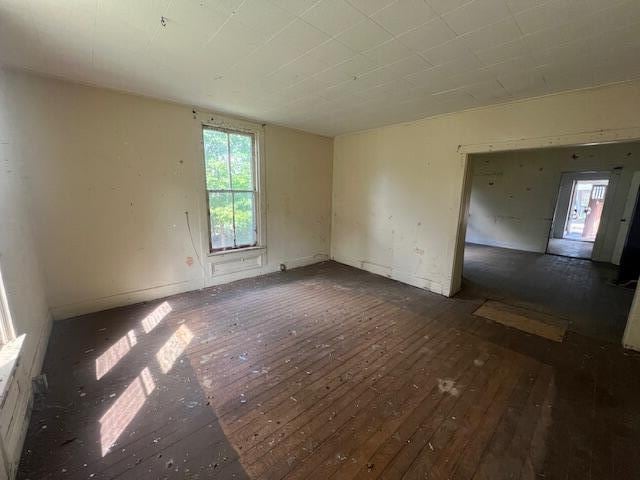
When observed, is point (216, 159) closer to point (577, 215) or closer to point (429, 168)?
point (429, 168)

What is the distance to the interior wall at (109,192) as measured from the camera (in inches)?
103

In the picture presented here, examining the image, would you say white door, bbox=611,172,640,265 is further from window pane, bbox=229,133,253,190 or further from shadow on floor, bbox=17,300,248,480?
shadow on floor, bbox=17,300,248,480

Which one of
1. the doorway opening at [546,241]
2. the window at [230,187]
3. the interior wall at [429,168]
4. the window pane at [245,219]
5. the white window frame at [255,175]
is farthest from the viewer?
the window pane at [245,219]

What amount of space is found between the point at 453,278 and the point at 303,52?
3419 mm

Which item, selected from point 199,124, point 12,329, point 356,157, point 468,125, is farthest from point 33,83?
point 468,125

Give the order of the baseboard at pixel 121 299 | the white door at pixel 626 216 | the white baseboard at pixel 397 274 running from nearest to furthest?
the baseboard at pixel 121 299 < the white baseboard at pixel 397 274 < the white door at pixel 626 216

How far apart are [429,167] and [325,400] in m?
3.40

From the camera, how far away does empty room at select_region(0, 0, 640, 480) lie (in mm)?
1546

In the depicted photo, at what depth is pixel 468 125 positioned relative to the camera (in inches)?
134

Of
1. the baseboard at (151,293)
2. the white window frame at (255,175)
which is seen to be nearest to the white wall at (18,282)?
the baseboard at (151,293)

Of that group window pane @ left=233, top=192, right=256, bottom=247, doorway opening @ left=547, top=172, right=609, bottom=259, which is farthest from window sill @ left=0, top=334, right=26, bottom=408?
doorway opening @ left=547, top=172, right=609, bottom=259

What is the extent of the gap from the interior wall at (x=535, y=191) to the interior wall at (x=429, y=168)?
8.22ft

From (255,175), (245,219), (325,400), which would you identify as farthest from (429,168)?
(325,400)

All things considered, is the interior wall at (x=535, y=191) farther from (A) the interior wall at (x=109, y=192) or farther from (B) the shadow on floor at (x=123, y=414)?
(B) the shadow on floor at (x=123, y=414)
